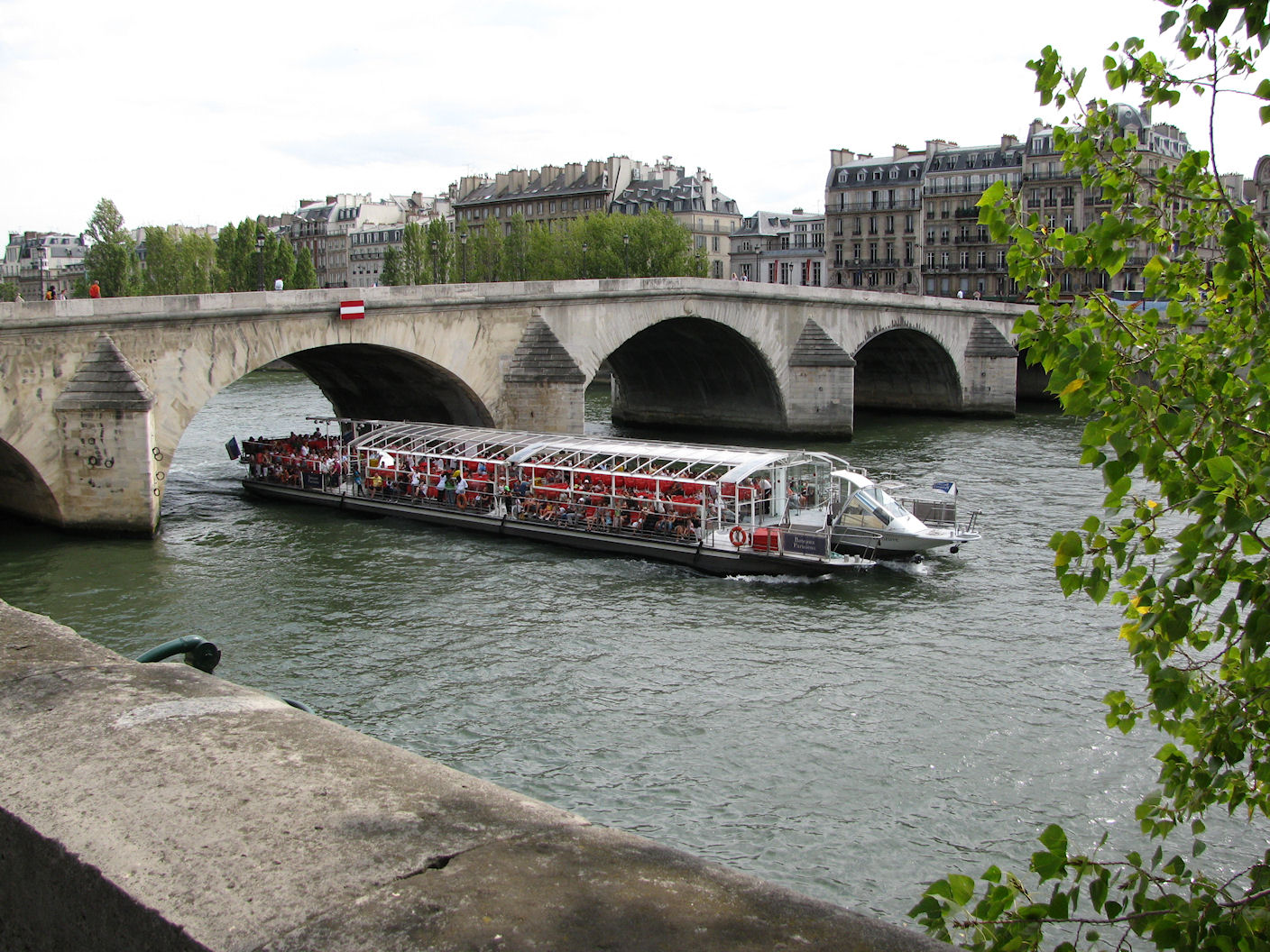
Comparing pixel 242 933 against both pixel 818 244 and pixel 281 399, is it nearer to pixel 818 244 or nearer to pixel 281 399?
pixel 281 399

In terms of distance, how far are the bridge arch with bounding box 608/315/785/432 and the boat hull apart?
1490 cm

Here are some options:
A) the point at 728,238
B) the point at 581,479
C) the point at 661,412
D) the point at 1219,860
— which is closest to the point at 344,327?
the point at 581,479

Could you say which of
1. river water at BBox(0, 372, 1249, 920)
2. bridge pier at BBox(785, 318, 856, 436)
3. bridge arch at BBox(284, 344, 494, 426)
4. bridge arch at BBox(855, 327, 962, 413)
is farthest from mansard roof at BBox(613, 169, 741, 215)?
river water at BBox(0, 372, 1249, 920)

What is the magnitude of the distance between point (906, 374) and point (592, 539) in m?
30.6

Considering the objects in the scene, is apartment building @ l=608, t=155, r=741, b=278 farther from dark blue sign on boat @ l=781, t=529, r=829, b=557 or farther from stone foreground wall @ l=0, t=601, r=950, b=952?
stone foreground wall @ l=0, t=601, r=950, b=952

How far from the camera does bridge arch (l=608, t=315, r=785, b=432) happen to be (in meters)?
40.6

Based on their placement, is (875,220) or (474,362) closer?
(474,362)

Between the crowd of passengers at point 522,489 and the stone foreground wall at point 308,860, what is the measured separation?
1795cm

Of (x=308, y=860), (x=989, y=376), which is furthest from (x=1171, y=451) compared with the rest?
(x=989, y=376)

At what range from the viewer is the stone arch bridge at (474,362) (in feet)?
73.7

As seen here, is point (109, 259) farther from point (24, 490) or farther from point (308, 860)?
point (308, 860)

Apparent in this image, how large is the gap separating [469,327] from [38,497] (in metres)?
11.7

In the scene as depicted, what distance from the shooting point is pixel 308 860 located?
2471 millimetres

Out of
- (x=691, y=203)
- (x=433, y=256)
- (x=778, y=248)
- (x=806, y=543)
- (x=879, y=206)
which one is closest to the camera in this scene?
(x=806, y=543)
